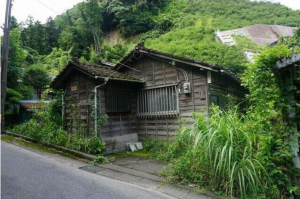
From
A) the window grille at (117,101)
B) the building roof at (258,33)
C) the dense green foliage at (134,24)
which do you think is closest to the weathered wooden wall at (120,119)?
the window grille at (117,101)

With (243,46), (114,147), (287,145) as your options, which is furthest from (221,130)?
(243,46)

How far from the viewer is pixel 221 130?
414cm

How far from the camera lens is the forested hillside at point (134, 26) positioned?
24.3m

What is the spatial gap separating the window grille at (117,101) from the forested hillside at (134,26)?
1185cm

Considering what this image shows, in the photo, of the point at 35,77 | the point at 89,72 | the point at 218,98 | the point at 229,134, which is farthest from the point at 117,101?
the point at 35,77

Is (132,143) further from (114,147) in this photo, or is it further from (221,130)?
(221,130)

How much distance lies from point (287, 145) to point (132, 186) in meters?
3.41

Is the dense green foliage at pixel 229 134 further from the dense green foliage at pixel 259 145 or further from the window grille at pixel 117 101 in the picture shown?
the window grille at pixel 117 101

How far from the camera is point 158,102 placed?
8.53 meters

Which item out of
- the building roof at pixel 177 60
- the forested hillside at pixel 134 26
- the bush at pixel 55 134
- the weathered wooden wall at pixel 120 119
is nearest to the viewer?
the building roof at pixel 177 60

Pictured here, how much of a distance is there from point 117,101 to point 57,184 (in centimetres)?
442

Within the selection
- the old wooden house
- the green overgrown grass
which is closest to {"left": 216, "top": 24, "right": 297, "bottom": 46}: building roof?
the old wooden house

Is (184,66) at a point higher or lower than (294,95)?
higher

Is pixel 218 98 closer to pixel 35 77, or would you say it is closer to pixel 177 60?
pixel 177 60
